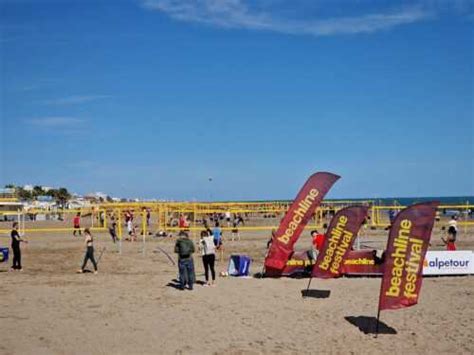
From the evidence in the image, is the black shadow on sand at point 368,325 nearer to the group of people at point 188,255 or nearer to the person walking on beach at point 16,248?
the group of people at point 188,255

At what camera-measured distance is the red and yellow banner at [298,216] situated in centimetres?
1522

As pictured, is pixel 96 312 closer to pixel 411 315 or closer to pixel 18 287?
pixel 18 287

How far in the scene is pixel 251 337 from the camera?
9805 mm

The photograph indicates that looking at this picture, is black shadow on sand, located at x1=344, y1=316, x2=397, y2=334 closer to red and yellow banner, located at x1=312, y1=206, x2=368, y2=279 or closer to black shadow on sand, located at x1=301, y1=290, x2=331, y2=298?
black shadow on sand, located at x1=301, y1=290, x2=331, y2=298

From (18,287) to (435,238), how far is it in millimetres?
21665

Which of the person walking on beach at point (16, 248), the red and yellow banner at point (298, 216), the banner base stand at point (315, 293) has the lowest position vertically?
the banner base stand at point (315, 293)

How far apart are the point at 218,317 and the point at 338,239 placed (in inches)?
143

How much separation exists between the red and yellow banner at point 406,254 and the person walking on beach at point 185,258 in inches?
219

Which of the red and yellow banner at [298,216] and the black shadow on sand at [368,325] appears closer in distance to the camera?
the black shadow on sand at [368,325]

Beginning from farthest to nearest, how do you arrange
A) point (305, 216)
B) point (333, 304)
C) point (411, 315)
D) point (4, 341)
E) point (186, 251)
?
point (305, 216), point (186, 251), point (333, 304), point (411, 315), point (4, 341)

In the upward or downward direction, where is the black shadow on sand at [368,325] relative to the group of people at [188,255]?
downward

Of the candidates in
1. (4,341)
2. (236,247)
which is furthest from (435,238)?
(4,341)

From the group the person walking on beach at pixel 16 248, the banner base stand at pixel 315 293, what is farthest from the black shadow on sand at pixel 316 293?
the person walking on beach at pixel 16 248

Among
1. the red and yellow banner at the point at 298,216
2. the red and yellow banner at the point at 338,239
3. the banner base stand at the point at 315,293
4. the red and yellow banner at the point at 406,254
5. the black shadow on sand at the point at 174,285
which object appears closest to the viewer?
the red and yellow banner at the point at 406,254
